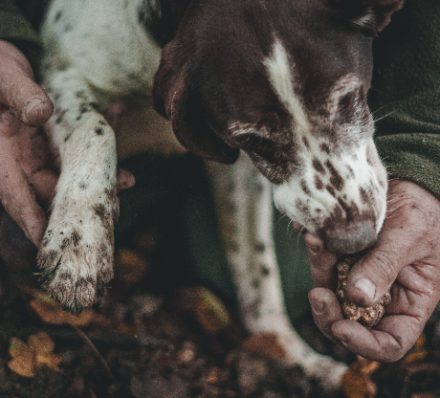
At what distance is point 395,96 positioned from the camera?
256 centimetres

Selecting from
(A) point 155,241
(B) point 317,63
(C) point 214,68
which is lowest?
(A) point 155,241

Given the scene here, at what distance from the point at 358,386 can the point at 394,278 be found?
0.93 metres

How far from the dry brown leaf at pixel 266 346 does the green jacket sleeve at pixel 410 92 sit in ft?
3.31

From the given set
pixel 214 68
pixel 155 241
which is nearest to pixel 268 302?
pixel 155 241

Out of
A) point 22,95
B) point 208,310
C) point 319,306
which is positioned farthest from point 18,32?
point 319,306

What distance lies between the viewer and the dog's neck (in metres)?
2.19

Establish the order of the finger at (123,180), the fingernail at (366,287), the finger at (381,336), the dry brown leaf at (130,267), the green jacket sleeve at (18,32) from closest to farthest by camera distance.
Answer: the fingernail at (366,287), the finger at (381,336), the finger at (123,180), the green jacket sleeve at (18,32), the dry brown leaf at (130,267)

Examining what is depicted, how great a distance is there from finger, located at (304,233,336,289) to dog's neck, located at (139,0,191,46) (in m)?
0.91

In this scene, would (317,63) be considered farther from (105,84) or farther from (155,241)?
(155,241)

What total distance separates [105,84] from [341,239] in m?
1.23

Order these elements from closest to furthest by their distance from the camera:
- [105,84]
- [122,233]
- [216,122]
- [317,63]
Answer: [317,63] < [216,122] < [105,84] < [122,233]

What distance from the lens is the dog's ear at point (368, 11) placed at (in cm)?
201

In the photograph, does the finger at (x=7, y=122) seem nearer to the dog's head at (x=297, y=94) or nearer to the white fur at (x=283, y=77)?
the dog's head at (x=297, y=94)

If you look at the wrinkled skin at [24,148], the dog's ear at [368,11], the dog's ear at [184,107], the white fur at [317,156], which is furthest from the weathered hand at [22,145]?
the dog's ear at [368,11]
